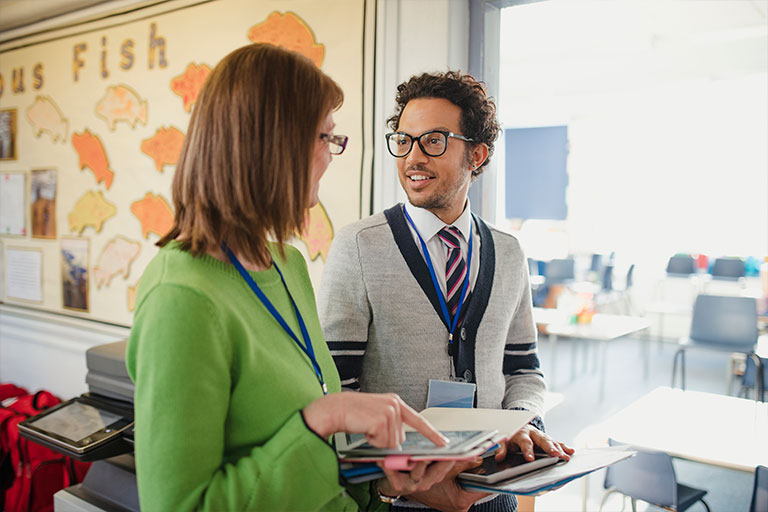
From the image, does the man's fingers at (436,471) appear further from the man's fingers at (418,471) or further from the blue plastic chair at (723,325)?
the blue plastic chair at (723,325)

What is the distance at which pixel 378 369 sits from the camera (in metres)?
1.47

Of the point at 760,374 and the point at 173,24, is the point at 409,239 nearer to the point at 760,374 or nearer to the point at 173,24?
the point at 173,24

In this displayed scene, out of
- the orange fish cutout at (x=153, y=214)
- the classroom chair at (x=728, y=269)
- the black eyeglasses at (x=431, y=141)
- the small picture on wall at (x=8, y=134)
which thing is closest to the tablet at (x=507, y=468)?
the black eyeglasses at (x=431, y=141)

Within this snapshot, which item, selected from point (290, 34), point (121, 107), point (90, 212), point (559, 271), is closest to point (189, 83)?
point (121, 107)

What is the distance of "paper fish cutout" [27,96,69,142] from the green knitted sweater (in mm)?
3061

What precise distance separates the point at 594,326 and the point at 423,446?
4912 mm

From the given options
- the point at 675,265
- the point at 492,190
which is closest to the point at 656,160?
the point at 675,265

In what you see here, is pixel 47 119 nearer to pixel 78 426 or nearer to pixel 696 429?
pixel 78 426

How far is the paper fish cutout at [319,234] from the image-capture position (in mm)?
2393

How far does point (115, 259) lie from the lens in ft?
10.5

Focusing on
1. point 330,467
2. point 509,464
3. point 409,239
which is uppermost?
point 409,239

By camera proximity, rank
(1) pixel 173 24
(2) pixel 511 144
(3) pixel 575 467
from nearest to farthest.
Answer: (3) pixel 575 467 < (1) pixel 173 24 < (2) pixel 511 144

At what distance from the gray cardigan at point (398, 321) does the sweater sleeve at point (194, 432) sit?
22.6 inches

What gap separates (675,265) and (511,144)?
356 cm
